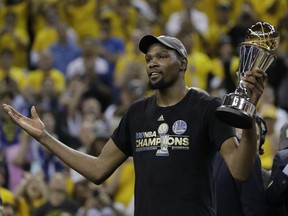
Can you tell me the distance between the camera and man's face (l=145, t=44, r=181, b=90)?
6.14 metres

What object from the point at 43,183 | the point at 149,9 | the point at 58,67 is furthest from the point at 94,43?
the point at 43,183

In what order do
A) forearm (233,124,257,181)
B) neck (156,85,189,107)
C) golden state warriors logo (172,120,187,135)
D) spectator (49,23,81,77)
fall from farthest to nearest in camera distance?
spectator (49,23,81,77) → neck (156,85,189,107) → golden state warriors logo (172,120,187,135) → forearm (233,124,257,181)

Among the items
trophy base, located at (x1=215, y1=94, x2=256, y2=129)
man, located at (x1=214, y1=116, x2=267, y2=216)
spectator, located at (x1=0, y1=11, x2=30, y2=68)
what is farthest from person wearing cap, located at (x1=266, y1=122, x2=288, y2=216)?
spectator, located at (x1=0, y1=11, x2=30, y2=68)

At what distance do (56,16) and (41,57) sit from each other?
153 cm

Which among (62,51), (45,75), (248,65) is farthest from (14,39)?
(248,65)

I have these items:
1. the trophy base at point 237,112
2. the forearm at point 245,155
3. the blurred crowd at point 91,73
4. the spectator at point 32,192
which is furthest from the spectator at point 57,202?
the trophy base at point 237,112

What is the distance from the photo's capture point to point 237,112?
5.54 meters

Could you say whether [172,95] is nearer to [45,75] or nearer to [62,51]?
[45,75]

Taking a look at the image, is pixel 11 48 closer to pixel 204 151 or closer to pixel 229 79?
pixel 229 79

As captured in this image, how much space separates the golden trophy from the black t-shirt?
29cm

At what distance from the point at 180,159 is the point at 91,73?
7.97 meters

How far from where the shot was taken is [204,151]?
6027mm

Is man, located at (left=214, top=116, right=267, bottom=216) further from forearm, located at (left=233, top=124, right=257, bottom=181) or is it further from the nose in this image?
the nose

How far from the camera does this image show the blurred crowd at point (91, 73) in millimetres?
11023
